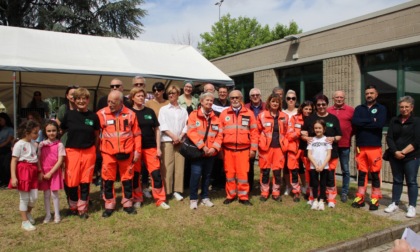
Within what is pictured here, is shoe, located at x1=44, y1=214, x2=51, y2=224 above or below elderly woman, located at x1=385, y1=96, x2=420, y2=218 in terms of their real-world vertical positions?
below

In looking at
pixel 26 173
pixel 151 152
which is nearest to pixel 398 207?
pixel 151 152

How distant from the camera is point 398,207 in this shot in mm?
5695

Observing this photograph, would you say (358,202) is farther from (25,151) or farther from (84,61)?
(84,61)

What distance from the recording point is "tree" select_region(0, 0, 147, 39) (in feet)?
64.5

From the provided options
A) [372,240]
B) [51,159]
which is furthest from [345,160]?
[51,159]

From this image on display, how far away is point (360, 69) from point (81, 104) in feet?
22.1

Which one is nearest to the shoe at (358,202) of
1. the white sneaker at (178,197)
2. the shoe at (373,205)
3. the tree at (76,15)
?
the shoe at (373,205)

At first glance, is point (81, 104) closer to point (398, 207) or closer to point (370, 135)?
point (370, 135)

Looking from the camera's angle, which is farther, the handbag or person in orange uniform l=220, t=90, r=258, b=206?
person in orange uniform l=220, t=90, r=258, b=206

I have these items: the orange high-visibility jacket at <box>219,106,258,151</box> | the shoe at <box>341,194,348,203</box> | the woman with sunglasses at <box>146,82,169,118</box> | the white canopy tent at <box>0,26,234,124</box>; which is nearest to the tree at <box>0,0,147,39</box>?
the white canopy tent at <box>0,26,234,124</box>

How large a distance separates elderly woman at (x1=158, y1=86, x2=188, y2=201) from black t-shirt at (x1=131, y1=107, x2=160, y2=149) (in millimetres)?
296

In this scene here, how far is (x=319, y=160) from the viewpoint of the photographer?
5.51 meters

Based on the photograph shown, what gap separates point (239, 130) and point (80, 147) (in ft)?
7.82

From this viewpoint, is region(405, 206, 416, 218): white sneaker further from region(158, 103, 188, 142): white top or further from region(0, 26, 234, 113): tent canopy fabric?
region(0, 26, 234, 113): tent canopy fabric
